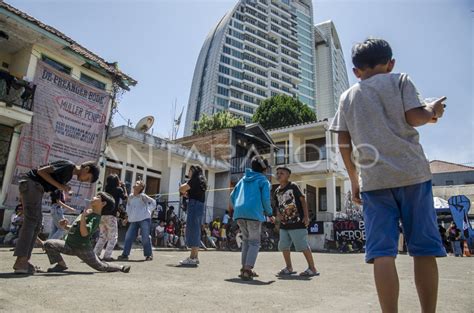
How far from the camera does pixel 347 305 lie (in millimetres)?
2771

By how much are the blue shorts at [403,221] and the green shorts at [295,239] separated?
3066 millimetres

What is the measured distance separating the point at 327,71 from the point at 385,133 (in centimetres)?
9647

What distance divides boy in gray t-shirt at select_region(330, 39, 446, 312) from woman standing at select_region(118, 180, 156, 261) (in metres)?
5.11

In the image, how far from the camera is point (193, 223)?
19.1ft

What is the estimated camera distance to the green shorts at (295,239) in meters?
5.04

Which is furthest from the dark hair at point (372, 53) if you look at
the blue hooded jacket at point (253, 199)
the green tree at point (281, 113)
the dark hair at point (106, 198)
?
the green tree at point (281, 113)

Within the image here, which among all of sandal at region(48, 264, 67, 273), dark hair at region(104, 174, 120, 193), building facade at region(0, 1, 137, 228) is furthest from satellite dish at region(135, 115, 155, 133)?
sandal at region(48, 264, 67, 273)

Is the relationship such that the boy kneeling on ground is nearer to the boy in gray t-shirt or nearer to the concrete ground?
the concrete ground

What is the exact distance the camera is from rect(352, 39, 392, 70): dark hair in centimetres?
233

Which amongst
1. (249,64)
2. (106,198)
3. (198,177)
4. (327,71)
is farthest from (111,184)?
(327,71)

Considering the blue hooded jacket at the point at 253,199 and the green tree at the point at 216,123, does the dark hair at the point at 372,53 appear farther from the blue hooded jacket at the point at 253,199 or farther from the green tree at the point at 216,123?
the green tree at the point at 216,123

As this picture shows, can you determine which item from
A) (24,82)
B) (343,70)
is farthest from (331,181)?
(343,70)

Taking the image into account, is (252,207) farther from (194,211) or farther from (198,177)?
(198,177)

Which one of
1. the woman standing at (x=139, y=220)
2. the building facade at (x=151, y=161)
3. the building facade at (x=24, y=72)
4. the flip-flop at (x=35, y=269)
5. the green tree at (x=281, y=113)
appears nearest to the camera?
the flip-flop at (x=35, y=269)
